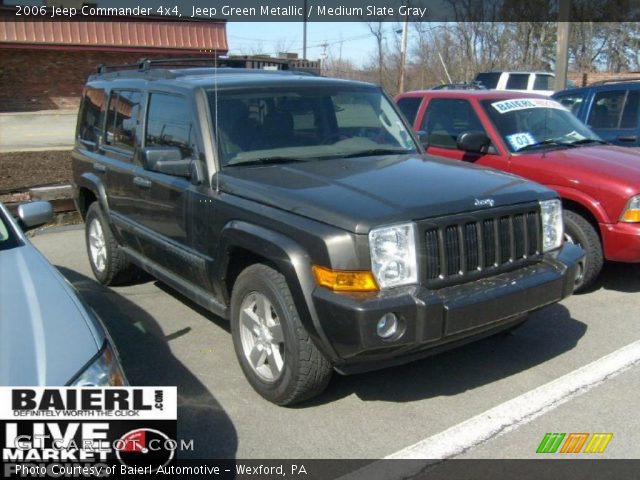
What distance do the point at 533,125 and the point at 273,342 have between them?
4.16 meters

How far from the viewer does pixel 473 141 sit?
21.2 feet

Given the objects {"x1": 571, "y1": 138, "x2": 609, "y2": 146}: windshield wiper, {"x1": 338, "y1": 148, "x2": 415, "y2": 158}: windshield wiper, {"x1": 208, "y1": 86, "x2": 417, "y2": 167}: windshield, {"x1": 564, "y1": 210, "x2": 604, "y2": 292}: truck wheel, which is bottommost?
{"x1": 564, "y1": 210, "x2": 604, "y2": 292}: truck wheel

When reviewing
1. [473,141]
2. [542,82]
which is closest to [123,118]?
[473,141]

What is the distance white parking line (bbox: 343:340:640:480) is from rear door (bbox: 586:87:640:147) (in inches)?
177

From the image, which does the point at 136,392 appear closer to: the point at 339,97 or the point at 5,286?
the point at 5,286

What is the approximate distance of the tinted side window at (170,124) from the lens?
473 centimetres

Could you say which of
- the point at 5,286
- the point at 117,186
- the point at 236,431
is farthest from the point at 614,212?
the point at 5,286

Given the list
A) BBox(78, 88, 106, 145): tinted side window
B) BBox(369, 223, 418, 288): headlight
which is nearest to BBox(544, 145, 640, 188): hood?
BBox(369, 223, 418, 288): headlight

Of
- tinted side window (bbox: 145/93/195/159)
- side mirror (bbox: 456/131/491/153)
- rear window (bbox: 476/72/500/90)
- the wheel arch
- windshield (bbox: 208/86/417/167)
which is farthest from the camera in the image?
rear window (bbox: 476/72/500/90)

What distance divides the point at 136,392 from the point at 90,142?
4.24 meters

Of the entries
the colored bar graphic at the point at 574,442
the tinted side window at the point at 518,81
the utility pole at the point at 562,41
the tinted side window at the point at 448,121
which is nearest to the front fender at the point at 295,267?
the colored bar graphic at the point at 574,442

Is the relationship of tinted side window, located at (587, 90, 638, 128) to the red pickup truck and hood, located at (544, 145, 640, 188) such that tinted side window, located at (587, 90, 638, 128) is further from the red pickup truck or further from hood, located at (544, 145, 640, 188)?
hood, located at (544, 145, 640, 188)

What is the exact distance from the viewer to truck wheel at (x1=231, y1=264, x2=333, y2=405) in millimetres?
3711

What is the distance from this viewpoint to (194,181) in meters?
4.51
